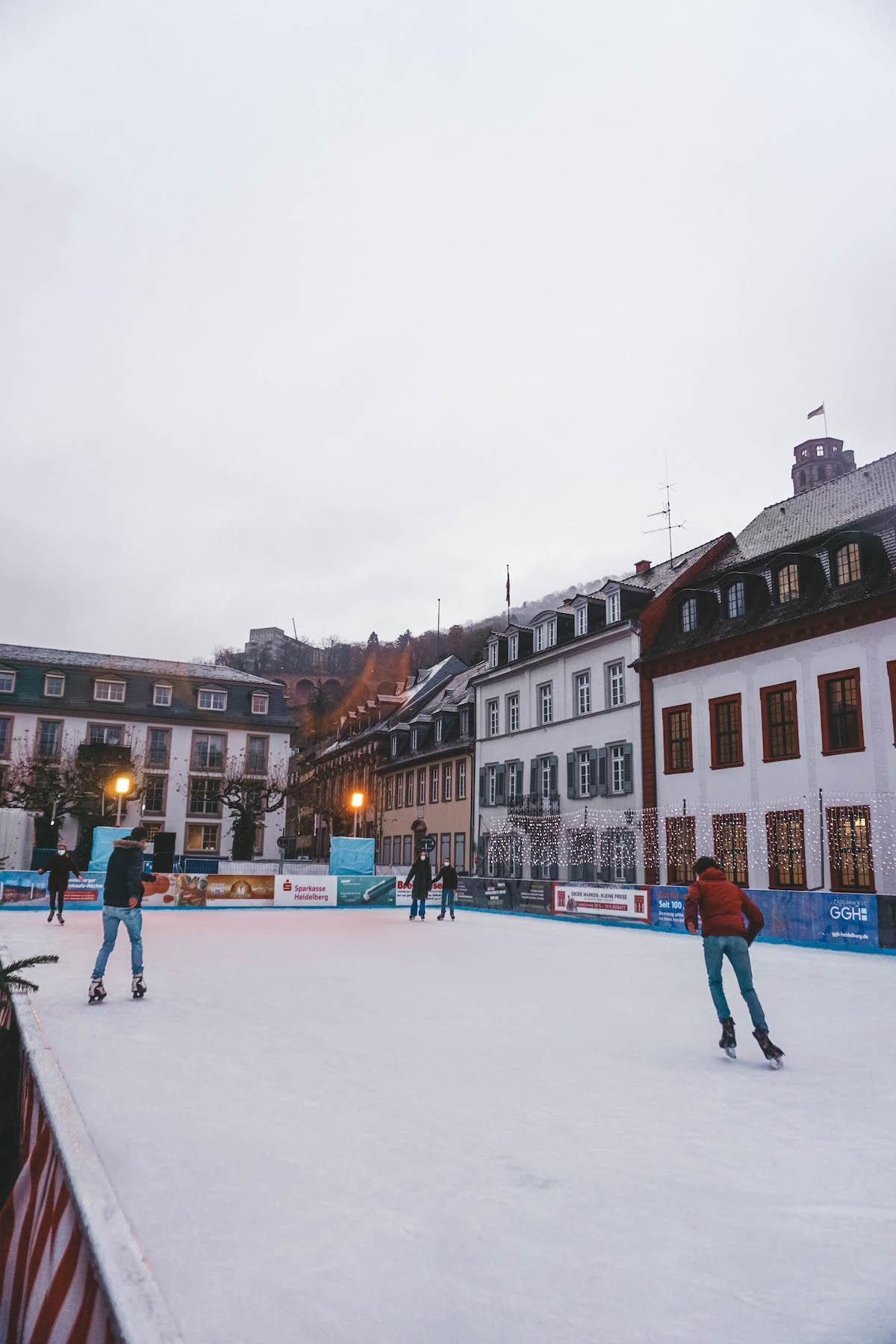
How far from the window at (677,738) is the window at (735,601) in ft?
11.7

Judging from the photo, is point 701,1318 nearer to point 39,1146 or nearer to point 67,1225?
point 67,1225

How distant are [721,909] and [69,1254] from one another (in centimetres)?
695

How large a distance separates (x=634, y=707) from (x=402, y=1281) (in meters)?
31.9

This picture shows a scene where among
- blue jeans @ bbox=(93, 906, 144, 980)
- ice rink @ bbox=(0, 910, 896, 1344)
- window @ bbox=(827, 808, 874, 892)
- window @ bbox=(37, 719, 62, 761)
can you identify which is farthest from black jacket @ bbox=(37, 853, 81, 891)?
window @ bbox=(37, 719, 62, 761)

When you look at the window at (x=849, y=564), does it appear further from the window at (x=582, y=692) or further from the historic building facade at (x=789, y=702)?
the window at (x=582, y=692)

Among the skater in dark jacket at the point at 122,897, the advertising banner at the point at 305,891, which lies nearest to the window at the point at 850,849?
the advertising banner at the point at 305,891

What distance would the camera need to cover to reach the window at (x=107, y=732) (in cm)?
5678

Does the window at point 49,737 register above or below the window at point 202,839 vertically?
above

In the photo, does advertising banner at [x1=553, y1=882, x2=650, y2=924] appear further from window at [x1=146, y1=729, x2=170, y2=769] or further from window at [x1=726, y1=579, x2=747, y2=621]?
window at [x1=146, y1=729, x2=170, y2=769]

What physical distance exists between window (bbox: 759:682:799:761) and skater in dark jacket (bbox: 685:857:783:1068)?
20053 mm

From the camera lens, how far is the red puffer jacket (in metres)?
8.65

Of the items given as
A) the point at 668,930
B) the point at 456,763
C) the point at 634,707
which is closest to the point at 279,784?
the point at 456,763

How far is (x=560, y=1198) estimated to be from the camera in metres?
4.63

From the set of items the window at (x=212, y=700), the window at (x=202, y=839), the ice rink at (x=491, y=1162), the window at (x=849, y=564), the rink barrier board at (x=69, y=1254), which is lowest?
the ice rink at (x=491, y=1162)
